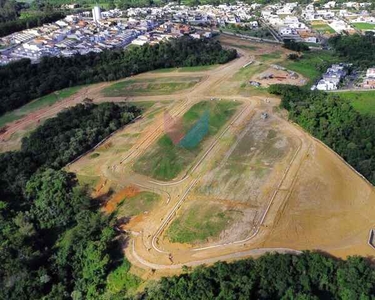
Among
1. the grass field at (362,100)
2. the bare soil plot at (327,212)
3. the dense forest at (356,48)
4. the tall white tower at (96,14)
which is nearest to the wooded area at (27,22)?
the tall white tower at (96,14)

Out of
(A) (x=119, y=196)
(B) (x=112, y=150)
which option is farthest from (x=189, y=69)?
(A) (x=119, y=196)

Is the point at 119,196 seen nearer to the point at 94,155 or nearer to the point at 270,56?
the point at 94,155

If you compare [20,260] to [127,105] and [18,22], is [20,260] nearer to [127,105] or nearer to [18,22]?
[127,105]

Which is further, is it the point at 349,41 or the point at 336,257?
the point at 349,41

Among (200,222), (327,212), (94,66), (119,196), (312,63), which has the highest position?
(94,66)

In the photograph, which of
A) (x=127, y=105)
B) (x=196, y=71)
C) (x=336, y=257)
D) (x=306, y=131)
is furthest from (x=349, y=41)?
(x=336, y=257)
